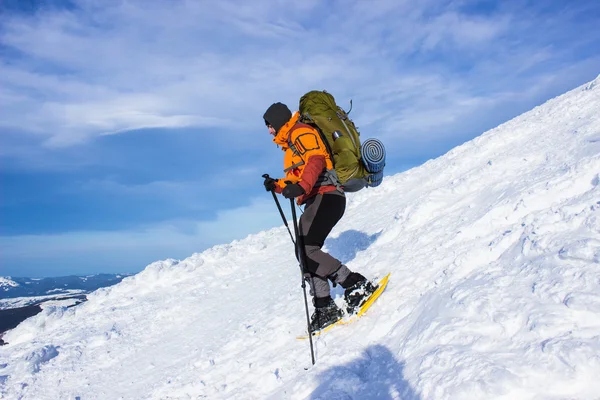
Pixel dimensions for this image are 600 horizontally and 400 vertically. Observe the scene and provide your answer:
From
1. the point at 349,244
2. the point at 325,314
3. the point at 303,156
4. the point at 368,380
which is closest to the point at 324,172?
the point at 303,156

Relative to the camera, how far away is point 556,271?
11.3 feet

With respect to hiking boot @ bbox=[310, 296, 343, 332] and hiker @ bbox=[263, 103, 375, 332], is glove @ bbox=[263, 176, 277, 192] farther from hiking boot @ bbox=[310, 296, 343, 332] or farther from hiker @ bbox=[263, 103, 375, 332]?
hiking boot @ bbox=[310, 296, 343, 332]

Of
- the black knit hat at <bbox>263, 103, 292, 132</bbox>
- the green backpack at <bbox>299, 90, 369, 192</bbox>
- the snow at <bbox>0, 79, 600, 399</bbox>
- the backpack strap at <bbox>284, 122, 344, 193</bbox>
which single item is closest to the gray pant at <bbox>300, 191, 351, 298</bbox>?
the backpack strap at <bbox>284, 122, 344, 193</bbox>

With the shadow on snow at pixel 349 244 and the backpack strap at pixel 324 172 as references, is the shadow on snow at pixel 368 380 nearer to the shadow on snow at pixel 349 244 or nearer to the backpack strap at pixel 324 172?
the backpack strap at pixel 324 172

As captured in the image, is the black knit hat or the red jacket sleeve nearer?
the red jacket sleeve

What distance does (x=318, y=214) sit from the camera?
5.32 meters

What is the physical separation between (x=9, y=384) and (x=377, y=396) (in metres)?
8.56

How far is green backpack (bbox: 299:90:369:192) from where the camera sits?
17.1 feet

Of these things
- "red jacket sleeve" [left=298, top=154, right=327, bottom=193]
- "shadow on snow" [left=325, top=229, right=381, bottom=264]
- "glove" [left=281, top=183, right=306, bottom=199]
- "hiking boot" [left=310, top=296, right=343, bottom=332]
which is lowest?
"hiking boot" [left=310, top=296, right=343, bottom=332]

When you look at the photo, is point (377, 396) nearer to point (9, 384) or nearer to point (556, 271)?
Answer: point (556, 271)

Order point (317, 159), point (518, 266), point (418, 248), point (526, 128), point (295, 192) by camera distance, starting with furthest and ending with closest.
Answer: point (526, 128) < point (418, 248) < point (317, 159) < point (295, 192) < point (518, 266)

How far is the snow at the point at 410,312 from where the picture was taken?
296cm

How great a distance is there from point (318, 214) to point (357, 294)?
1217 millimetres

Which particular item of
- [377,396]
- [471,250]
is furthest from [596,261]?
[377,396]
